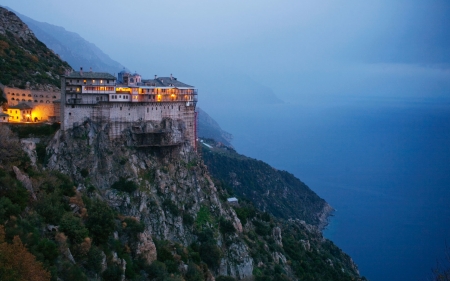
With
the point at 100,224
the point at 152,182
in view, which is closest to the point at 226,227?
the point at 152,182

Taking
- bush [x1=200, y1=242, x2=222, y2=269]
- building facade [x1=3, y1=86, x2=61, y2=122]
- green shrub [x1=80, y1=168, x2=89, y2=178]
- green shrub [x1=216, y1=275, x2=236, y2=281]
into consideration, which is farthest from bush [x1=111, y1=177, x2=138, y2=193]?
green shrub [x1=216, y1=275, x2=236, y2=281]

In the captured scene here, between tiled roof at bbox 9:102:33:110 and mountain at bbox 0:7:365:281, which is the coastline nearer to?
mountain at bbox 0:7:365:281

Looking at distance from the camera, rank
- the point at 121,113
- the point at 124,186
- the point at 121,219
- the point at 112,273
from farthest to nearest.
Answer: the point at 121,113 → the point at 124,186 → the point at 121,219 → the point at 112,273

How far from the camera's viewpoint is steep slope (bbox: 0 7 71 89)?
47.0 meters

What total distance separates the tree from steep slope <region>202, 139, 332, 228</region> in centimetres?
6385


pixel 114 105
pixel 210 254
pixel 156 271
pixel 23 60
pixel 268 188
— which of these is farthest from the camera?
pixel 268 188

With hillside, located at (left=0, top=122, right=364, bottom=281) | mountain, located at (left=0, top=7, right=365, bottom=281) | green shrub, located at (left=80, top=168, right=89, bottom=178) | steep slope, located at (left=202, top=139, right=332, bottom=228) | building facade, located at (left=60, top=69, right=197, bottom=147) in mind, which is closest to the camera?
mountain, located at (left=0, top=7, right=365, bottom=281)

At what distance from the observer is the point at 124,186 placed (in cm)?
3603

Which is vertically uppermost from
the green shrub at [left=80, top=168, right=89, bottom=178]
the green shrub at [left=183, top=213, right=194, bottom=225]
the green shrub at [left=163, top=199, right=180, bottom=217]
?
the green shrub at [left=80, top=168, right=89, bottom=178]

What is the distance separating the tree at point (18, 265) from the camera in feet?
52.9

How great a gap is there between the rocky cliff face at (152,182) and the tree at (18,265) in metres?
16.6

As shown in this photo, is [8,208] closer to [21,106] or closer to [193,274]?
[193,274]

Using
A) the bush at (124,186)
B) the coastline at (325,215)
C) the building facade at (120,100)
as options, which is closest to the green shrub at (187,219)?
the bush at (124,186)

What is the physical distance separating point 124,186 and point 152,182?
9.92 ft
